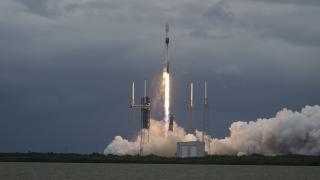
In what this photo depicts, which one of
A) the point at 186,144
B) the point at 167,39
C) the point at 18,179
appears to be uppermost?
the point at 167,39

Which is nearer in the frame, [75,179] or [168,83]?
[75,179]

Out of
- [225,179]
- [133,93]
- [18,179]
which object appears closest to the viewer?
[18,179]

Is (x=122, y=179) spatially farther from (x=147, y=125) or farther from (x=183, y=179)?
(x=147, y=125)

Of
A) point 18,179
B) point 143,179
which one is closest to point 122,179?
point 143,179

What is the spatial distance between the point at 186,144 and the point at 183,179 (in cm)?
7581

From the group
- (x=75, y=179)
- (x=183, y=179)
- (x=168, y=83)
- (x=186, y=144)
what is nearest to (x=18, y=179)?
(x=75, y=179)

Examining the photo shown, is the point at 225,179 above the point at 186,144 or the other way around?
the other way around

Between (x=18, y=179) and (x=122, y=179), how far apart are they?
1557 cm

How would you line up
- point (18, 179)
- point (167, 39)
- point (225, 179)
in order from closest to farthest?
1. point (18, 179)
2. point (225, 179)
3. point (167, 39)

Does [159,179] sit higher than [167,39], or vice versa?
[167,39]

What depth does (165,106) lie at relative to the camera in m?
180

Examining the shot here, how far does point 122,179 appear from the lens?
118m

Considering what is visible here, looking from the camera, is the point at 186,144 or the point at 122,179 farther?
the point at 186,144

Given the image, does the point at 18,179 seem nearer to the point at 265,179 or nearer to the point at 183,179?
the point at 183,179
